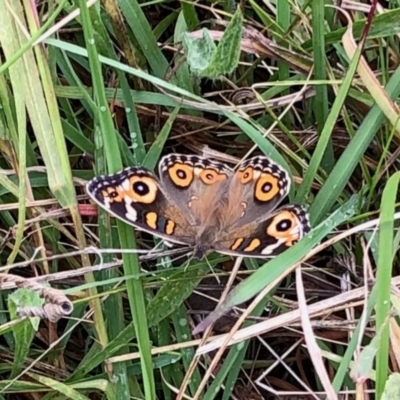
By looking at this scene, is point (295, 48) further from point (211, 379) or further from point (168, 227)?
point (211, 379)

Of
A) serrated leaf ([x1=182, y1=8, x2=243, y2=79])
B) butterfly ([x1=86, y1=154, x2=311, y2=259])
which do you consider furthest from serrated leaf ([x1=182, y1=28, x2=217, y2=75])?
butterfly ([x1=86, y1=154, x2=311, y2=259])

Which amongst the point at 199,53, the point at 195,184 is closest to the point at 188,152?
the point at 195,184

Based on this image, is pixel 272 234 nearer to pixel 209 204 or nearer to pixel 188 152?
pixel 209 204

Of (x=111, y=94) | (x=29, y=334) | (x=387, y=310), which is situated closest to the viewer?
(x=387, y=310)

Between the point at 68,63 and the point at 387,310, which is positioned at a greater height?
the point at 68,63

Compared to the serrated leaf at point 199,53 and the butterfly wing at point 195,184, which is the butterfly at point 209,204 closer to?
the butterfly wing at point 195,184

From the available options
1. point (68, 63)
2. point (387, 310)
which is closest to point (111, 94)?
point (68, 63)

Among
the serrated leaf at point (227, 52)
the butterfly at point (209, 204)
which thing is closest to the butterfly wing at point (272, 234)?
the butterfly at point (209, 204)
